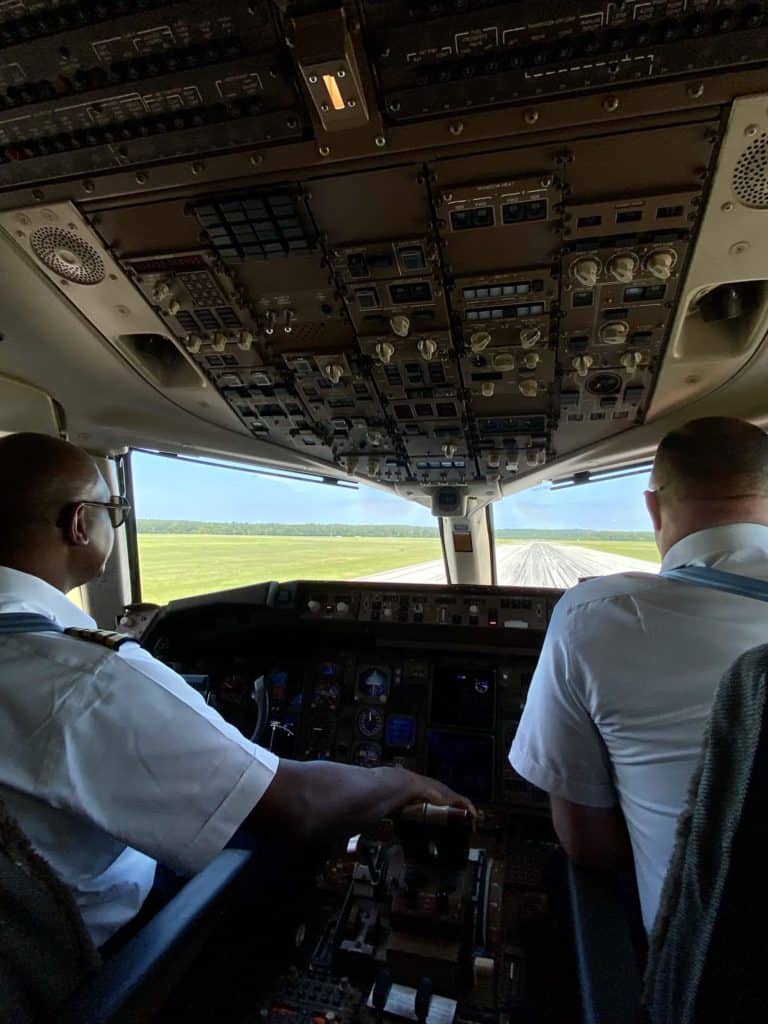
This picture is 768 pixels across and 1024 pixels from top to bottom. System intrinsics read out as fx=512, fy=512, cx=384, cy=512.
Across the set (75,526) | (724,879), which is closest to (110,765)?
(75,526)

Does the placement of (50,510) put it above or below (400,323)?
below

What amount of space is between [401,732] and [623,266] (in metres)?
2.11

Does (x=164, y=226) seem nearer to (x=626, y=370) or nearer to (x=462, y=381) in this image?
(x=462, y=381)

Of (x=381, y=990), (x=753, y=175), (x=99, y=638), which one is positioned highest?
(x=753, y=175)

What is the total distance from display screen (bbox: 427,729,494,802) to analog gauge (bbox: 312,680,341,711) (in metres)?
0.49

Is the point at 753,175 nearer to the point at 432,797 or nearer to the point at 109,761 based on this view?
the point at 432,797

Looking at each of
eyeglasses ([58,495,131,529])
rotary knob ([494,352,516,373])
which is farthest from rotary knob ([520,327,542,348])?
eyeglasses ([58,495,131,529])

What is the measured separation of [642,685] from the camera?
100 cm

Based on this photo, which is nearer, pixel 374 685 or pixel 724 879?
pixel 724 879

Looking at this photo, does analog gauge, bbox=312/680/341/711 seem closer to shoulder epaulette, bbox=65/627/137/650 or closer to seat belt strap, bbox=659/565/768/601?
shoulder epaulette, bbox=65/627/137/650

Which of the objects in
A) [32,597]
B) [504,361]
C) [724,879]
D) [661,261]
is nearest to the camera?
[724,879]

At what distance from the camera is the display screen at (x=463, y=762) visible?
7.45 ft

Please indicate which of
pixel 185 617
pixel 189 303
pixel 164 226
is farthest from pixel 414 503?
pixel 164 226

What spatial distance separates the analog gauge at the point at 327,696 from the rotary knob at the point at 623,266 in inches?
84.3
